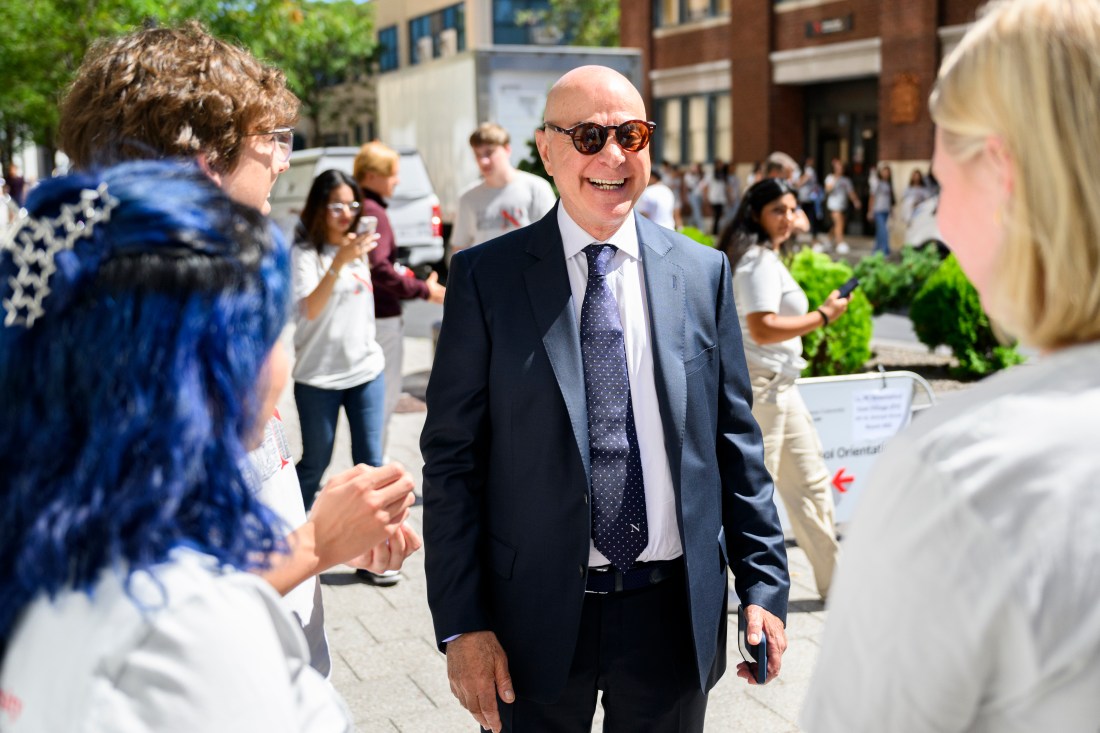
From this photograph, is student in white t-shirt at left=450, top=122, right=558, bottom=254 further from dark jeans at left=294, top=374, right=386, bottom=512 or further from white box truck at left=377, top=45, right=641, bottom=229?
white box truck at left=377, top=45, right=641, bottom=229

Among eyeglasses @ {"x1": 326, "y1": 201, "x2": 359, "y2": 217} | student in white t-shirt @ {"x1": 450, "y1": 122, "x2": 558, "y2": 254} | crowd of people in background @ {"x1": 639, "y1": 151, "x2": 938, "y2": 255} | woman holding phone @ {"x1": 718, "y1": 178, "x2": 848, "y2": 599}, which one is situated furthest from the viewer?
crowd of people in background @ {"x1": 639, "y1": 151, "x2": 938, "y2": 255}

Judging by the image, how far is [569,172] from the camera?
9.31 feet

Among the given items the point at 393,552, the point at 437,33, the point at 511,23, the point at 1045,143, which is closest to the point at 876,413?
the point at 393,552

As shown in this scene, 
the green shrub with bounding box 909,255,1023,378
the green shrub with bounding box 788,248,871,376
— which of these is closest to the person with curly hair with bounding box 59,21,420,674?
the green shrub with bounding box 788,248,871,376

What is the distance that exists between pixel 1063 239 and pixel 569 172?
1751mm

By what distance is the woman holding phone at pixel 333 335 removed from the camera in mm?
5570

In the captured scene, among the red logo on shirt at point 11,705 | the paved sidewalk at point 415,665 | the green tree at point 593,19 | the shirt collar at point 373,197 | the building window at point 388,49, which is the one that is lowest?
the paved sidewalk at point 415,665

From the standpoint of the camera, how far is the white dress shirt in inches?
102

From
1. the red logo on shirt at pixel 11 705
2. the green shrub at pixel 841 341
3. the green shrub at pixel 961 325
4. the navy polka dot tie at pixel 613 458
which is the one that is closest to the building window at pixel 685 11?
the green shrub at pixel 961 325

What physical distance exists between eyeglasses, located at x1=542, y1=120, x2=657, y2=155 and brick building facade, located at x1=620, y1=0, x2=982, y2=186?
22949 millimetres

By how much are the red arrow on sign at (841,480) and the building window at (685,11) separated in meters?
28.6

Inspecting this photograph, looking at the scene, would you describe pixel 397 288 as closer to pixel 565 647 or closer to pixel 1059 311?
pixel 565 647

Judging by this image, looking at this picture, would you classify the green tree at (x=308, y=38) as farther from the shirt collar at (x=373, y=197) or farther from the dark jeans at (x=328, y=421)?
the dark jeans at (x=328, y=421)

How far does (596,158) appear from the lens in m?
2.82
